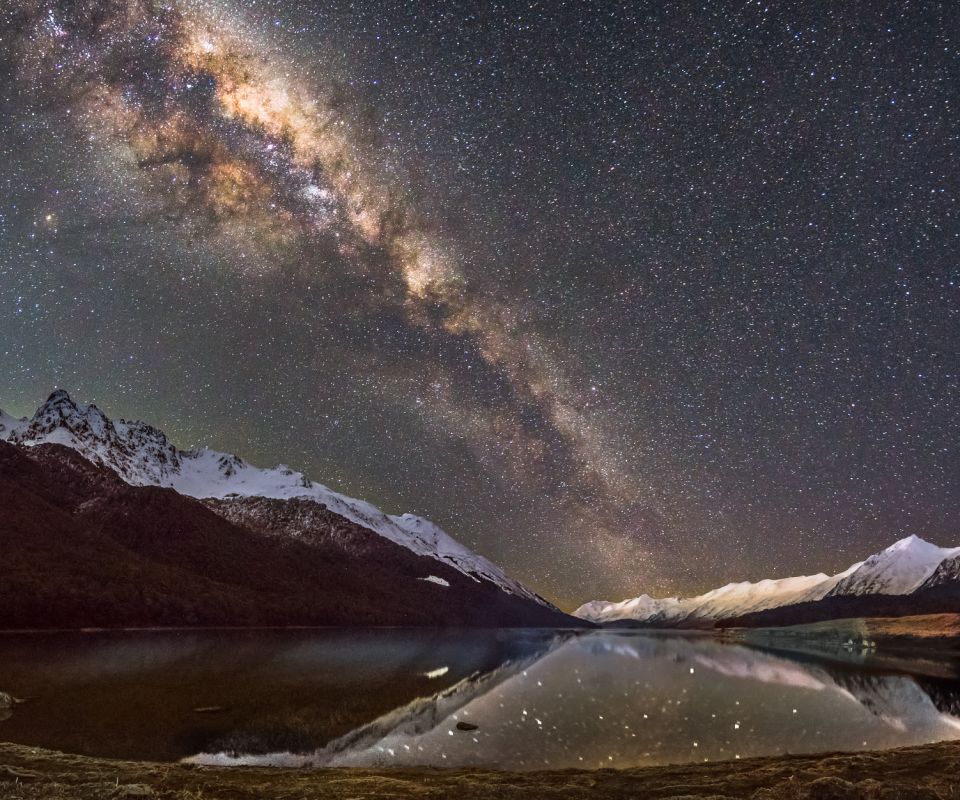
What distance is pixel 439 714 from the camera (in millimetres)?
35531

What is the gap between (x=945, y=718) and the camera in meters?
39.2

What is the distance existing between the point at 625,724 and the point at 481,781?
1764 cm

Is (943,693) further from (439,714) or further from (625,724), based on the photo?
(439,714)

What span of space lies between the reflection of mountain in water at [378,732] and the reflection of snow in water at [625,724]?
0.08 m

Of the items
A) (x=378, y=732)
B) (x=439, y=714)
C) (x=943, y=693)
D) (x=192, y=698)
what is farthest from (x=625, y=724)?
(x=943, y=693)

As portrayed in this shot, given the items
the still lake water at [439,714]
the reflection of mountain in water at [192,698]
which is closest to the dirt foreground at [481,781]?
the still lake water at [439,714]

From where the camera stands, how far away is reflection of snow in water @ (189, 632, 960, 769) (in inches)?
985

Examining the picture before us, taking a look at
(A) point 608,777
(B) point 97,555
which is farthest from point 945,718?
(B) point 97,555

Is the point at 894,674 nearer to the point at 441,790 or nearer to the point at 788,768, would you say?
the point at 788,768

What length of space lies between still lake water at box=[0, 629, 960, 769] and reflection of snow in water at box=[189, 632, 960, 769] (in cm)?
12

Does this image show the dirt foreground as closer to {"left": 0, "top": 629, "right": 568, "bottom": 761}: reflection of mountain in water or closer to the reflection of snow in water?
the reflection of snow in water

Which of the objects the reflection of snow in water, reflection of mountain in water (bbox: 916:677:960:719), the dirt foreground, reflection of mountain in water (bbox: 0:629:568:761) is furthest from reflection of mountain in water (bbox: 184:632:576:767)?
reflection of mountain in water (bbox: 916:677:960:719)

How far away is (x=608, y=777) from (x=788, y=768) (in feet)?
22.5

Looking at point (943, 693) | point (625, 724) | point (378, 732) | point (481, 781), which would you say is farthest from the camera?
point (943, 693)
